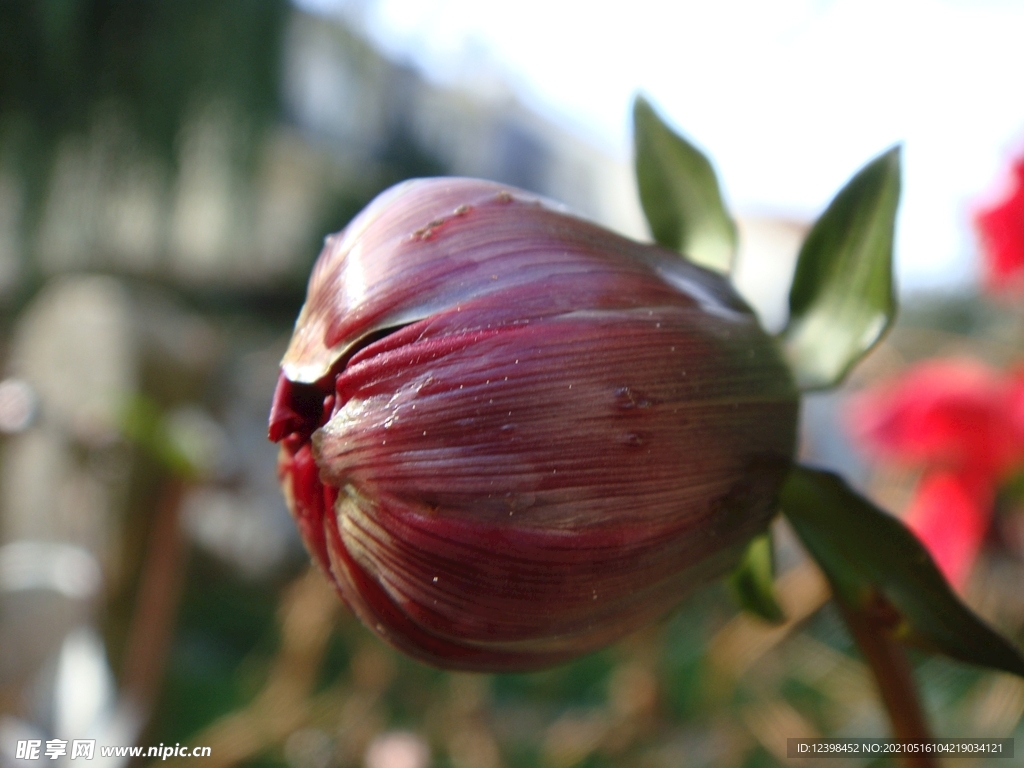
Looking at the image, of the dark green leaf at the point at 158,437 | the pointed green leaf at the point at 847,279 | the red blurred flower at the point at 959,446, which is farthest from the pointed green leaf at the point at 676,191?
the dark green leaf at the point at 158,437

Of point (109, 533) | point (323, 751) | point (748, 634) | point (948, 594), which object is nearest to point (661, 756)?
point (748, 634)

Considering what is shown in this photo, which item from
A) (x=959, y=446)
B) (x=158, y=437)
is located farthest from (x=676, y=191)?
(x=158, y=437)

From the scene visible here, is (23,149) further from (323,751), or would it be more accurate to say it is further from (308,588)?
(323,751)

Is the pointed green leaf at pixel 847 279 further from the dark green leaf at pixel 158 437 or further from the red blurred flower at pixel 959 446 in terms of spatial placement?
the dark green leaf at pixel 158 437

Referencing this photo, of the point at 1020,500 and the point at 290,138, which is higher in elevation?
the point at 1020,500

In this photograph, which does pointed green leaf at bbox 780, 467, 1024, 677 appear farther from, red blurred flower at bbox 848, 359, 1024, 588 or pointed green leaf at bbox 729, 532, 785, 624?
red blurred flower at bbox 848, 359, 1024, 588

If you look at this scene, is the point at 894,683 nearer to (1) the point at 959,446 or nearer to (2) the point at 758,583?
(2) the point at 758,583
